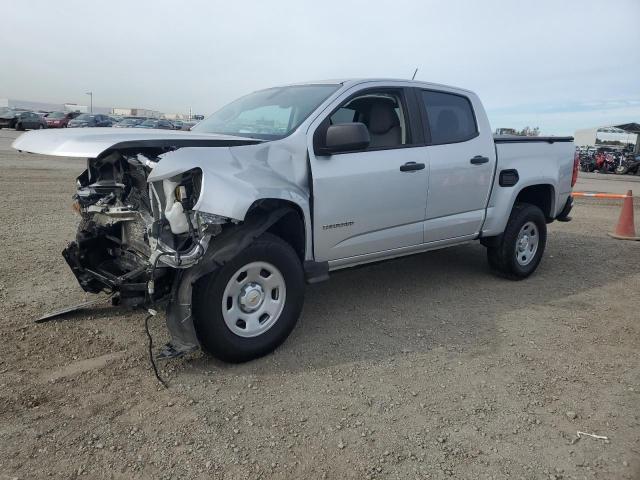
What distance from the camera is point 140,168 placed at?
3.38 meters

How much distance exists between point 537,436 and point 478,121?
342 cm

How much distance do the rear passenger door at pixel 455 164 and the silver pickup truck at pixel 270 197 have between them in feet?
0.05

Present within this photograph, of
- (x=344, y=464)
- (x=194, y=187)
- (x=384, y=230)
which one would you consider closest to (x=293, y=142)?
(x=194, y=187)

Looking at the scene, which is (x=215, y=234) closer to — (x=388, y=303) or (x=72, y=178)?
(x=388, y=303)

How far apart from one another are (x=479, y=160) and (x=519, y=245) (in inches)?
51.4

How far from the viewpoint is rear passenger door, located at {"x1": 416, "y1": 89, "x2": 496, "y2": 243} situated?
4.81 metres

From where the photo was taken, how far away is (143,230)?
11.6ft

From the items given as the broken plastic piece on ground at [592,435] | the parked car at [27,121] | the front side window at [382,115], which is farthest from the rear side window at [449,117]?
the parked car at [27,121]

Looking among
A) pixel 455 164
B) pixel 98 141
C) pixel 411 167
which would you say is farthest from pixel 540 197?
pixel 98 141

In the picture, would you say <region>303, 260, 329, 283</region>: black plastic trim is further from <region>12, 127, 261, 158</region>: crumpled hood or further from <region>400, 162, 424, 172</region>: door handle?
<region>400, 162, 424, 172</region>: door handle

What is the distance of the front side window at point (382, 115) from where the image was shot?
456cm

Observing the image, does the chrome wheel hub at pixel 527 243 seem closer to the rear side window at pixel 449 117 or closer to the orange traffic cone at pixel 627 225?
the rear side window at pixel 449 117

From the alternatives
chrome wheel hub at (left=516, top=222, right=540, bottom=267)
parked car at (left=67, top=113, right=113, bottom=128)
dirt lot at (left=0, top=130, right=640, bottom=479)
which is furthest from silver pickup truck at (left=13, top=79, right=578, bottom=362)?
parked car at (left=67, top=113, right=113, bottom=128)

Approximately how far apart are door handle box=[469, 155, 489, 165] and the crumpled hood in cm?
237
